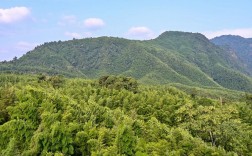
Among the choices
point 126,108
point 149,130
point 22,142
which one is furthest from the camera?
point 126,108

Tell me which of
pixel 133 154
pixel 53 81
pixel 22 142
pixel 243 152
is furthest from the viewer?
pixel 53 81

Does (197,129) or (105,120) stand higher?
(105,120)

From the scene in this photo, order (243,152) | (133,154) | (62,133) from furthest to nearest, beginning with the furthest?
(243,152), (62,133), (133,154)

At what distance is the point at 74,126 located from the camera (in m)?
43.7

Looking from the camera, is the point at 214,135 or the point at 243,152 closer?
the point at 243,152

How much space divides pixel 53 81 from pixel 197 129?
5755 centimetres

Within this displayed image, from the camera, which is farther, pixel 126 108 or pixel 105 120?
pixel 126 108

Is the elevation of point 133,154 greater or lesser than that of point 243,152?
greater

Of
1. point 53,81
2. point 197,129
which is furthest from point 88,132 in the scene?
point 53,81

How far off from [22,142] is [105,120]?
1158cm

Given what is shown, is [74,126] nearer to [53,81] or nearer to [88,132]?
[88,132]

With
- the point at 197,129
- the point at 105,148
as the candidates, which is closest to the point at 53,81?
the point at 197,129

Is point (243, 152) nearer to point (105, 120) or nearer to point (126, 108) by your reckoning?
point (105, 120)

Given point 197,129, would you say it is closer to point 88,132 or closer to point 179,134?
point 179,134
